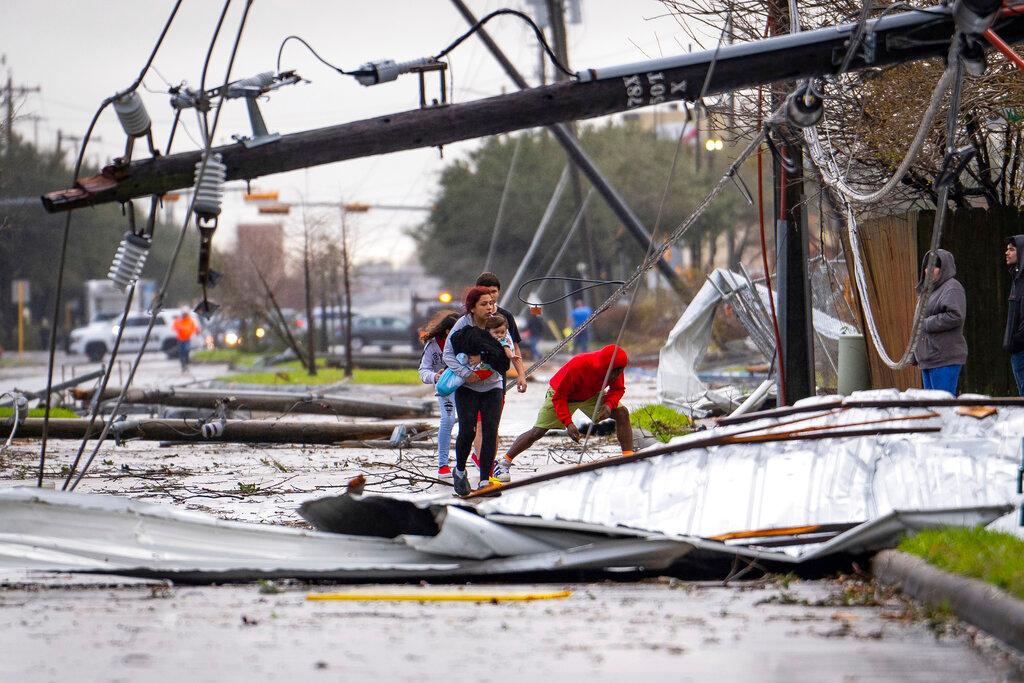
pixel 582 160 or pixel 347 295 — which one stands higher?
pixel 582 160

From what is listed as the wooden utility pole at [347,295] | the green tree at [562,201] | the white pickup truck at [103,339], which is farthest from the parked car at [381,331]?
the wooden utility pole at [347,295]

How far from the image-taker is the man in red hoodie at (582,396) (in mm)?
11969

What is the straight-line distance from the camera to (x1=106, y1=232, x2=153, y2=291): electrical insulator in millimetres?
8828

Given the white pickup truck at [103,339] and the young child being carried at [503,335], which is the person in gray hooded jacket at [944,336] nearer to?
the young child being carried at [503,335]

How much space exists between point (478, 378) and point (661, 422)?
553cm

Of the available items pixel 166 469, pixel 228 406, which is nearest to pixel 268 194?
pixel 228 406

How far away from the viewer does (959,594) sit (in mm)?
5918

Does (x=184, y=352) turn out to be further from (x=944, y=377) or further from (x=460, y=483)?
(x=460, y=483)

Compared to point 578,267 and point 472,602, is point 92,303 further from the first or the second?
point 472,602

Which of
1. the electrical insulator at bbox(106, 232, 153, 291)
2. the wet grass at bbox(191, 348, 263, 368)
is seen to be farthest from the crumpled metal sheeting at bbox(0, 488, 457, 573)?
the wet grass at bbox(191, 348, 263, 368)

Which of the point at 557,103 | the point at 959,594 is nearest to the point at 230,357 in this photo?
the point at 557,103

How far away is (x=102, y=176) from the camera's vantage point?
29.0ft

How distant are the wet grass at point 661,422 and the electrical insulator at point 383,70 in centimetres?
644

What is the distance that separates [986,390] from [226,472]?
7.97 metres
